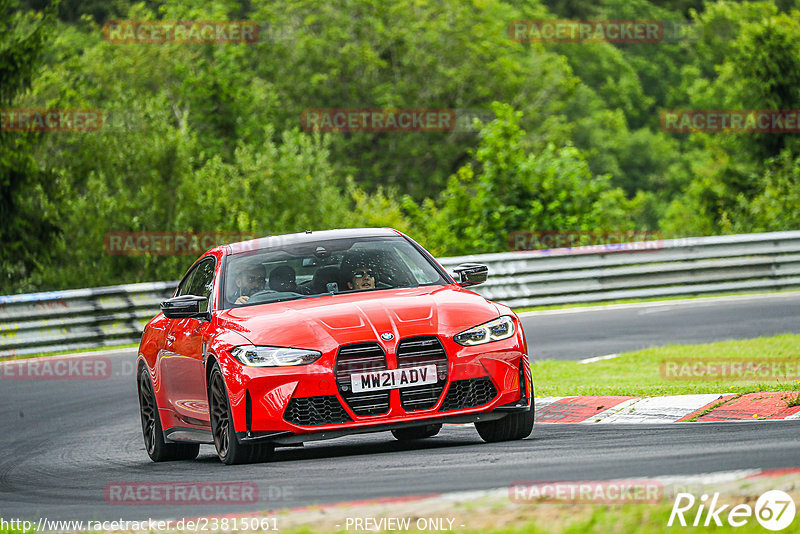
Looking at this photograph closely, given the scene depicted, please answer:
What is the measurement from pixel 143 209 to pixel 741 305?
45.5ft

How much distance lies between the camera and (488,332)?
8812mm

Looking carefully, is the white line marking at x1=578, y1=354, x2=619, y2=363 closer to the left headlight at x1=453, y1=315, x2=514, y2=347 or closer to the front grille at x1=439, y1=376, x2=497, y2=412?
the left headlight at x1=453, y1=315, x2=514, y2=347

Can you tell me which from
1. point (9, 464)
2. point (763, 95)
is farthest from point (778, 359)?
point (763, 95)

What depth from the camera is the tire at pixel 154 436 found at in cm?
1054

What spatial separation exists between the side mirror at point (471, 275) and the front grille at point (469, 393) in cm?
136

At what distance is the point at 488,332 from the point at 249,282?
1905mm

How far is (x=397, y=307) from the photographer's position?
347 inches

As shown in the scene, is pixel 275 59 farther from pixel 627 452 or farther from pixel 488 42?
pixel 627 452

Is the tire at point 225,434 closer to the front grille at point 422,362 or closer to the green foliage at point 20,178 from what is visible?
the front grille at point 422,362

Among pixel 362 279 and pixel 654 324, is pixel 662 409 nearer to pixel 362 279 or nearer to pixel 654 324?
pixel 362 279

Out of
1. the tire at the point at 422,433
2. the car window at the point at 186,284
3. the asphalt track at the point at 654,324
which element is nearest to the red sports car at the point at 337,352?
the tire at the point at 422,433

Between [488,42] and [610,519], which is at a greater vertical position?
[610,519]

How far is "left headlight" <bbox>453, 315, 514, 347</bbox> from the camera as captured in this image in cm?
865

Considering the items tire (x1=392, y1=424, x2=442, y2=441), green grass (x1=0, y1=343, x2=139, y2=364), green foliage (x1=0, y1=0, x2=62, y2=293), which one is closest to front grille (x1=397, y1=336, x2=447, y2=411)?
tire (x1=392, y1=424, x2=442, y2=441)
